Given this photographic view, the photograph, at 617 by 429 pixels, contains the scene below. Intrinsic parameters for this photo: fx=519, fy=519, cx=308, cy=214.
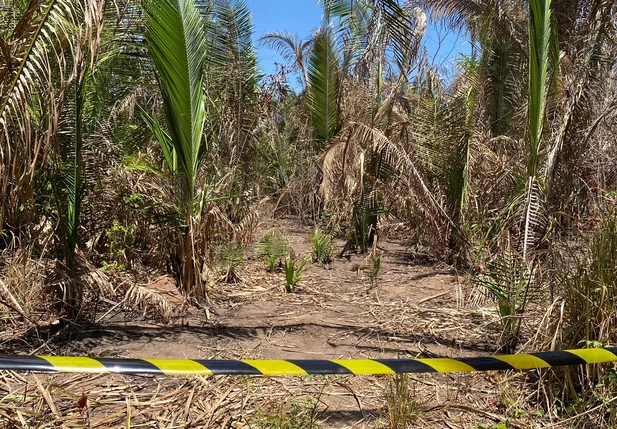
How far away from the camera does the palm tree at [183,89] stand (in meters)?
3.79

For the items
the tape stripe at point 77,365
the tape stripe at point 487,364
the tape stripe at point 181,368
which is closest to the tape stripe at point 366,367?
the tape stripe at point 487,364

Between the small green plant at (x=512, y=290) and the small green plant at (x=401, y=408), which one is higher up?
the small green plant at (x=512, y=290)

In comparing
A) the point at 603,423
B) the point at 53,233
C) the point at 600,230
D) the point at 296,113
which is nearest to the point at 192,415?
the point at 53,233

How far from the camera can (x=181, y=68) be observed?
3.91 meters

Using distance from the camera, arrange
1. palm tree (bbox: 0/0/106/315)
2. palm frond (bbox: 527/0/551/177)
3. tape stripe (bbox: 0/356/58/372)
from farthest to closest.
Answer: palm frond (bbox: 527/0/551/177) < palm tree (bbox: 0/0/106/315) < tape stripe (bbox: 0/356/58/372)

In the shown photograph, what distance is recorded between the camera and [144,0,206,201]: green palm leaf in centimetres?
377

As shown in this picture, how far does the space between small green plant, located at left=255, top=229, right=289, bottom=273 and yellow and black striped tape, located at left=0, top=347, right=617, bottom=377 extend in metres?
3.84

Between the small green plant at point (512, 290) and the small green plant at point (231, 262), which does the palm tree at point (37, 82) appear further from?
the small green plant at point (512, 290)

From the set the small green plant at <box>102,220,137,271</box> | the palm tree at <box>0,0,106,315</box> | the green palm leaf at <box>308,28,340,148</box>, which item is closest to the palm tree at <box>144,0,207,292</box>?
the small green plant at <box>102,220,137,271</box>

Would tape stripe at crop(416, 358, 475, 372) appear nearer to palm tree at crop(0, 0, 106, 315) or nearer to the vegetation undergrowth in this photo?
the vegetation undergrowth

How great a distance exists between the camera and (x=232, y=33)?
6688mm

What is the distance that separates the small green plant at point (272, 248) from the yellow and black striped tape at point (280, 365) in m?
3.84

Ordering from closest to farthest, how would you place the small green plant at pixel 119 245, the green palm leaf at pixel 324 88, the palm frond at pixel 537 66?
the palm frond at pixel 537 66
the small green plant at pixel 119 245
the green palm leaf at pixel 324 88

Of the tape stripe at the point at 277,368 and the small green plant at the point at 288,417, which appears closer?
the tape stripe at the point at 277,368
